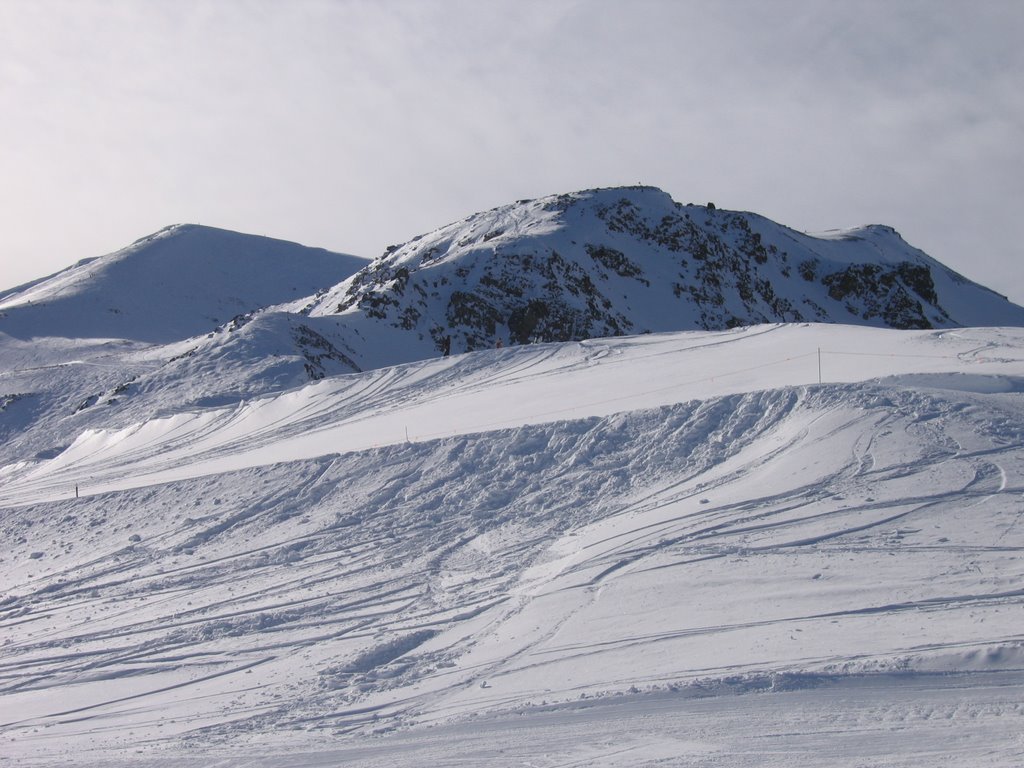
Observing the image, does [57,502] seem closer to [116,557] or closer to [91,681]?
[116,557]

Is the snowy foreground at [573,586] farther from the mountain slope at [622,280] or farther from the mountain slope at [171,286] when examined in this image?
the mountain slope at [171,286]

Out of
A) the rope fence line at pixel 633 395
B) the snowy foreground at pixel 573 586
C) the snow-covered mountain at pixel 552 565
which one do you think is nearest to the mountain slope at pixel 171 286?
the snow-covered mountain at pixel 552 565

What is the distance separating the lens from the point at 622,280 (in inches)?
2293

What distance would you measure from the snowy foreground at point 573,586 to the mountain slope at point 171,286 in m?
49.6

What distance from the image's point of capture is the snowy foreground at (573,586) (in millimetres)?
7555

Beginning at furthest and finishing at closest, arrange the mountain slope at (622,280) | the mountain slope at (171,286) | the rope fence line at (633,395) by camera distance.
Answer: the mountain slope at (171,286) → the mountain slope at (622,280) → the rope fence line at (633,395)

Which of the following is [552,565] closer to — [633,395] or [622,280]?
[633,395]

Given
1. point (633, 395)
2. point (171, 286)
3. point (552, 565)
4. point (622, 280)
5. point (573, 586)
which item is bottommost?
point (573, 586)

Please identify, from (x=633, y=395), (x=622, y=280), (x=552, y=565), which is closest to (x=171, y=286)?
(x=622, y=280)

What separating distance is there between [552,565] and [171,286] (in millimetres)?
72121

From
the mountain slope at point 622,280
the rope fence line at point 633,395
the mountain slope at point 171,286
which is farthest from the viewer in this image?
the mountain slope at point 171,286

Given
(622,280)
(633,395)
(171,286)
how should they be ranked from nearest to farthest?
(633,395) < (622,280) < (171,286)

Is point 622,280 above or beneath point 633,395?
above

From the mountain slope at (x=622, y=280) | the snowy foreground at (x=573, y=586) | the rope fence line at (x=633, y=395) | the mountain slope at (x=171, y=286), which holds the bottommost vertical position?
the snowy foreground at (x=573, y=586)
